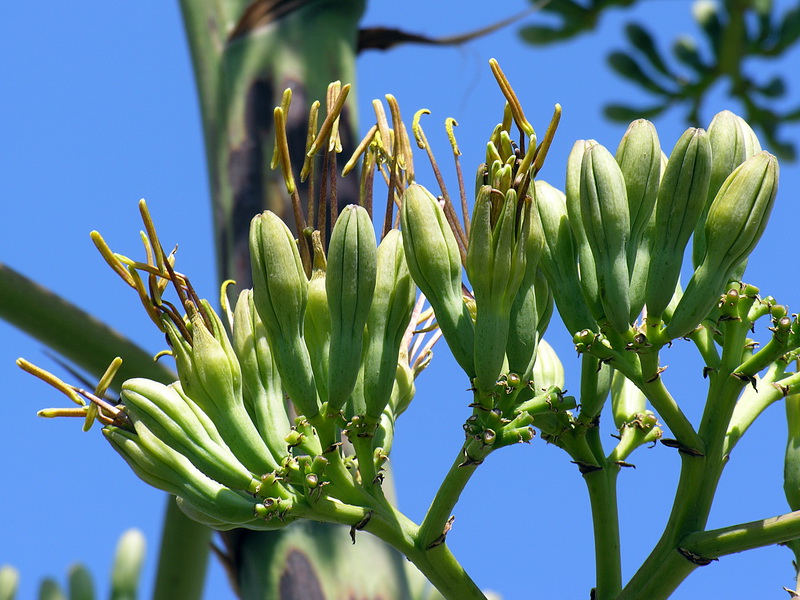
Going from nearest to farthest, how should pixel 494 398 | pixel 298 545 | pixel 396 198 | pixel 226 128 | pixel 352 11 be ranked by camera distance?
pixel 494 398, pixel 396 198, pixel 298 545, pixel 226 128, pixel 352 11

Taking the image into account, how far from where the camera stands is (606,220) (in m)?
1.21

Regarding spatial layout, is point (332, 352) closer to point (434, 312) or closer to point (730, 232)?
point (434, 312)

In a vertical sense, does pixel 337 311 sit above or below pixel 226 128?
below

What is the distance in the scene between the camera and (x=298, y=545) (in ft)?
6.48

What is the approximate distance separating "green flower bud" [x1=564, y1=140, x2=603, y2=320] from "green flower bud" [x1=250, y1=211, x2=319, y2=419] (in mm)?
309

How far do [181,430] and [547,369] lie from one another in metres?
0.47

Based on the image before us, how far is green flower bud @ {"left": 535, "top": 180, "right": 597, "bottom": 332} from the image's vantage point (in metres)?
1.22

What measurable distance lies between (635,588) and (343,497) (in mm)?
324

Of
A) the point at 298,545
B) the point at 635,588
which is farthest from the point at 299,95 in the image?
the point at 635,588

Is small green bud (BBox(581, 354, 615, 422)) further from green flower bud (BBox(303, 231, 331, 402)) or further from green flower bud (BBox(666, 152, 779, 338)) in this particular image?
green flower bud (BBox(303, 231, 331, 402))

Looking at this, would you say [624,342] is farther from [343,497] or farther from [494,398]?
[343,497]

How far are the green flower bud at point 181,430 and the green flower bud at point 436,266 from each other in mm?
240

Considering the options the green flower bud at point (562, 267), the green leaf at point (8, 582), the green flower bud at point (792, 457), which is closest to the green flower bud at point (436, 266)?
the green flower bud at point (562, 267)

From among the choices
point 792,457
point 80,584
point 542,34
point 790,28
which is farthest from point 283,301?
point 790,28
